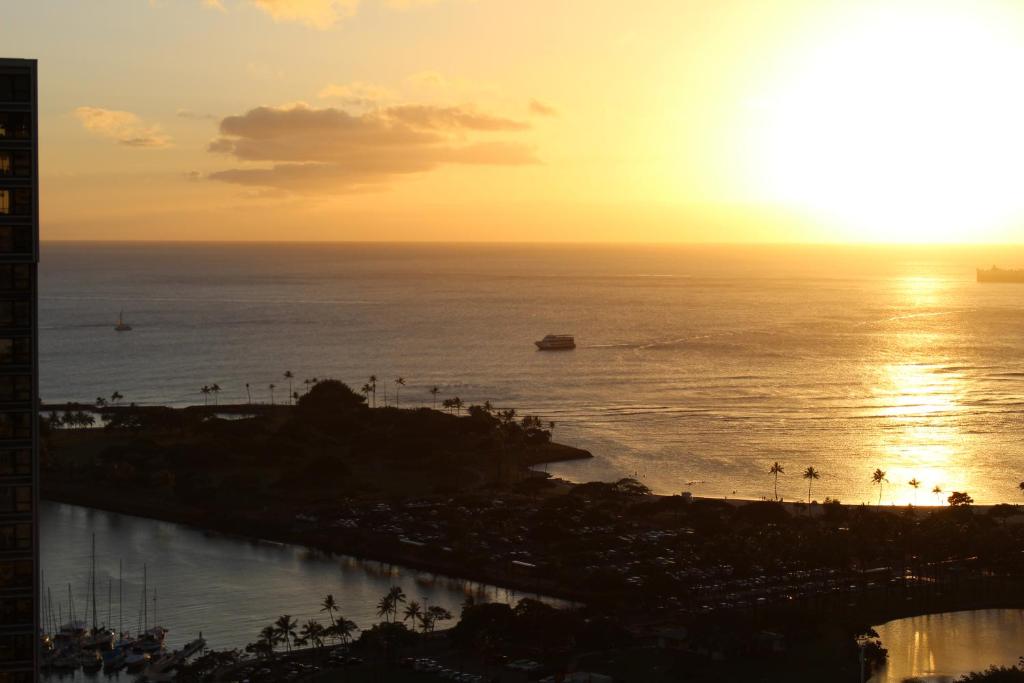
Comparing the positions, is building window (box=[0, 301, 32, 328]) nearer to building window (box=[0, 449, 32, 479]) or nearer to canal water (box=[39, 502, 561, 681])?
building window (box=[0, 449, 32, 479])

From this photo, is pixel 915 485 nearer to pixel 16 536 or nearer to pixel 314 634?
pixel 314 634

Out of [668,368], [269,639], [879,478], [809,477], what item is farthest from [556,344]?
[269,639]

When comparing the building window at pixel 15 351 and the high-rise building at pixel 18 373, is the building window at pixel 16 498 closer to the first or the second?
the high-rise building at pixel 18 373

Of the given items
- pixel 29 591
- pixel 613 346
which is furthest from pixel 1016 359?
pixel 29 591

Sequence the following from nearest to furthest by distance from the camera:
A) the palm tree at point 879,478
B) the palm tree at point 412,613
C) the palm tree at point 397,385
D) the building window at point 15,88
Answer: the building window at point 15,88 → the palm tree at point 412,613 → the palm tree at point 879,478 → the palm tree at point 397,385

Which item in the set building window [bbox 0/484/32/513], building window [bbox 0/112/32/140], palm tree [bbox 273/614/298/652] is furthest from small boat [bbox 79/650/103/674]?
building window [bbox 0/112/32/140]

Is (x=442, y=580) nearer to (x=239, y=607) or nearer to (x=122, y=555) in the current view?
(x=239, y=607)

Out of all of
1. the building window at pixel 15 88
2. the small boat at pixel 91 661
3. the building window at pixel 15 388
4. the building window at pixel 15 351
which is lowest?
the small boat at pixel 91 661

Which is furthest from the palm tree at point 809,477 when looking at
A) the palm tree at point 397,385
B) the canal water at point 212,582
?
the palm tree at point 397,385
